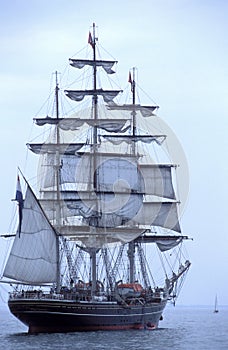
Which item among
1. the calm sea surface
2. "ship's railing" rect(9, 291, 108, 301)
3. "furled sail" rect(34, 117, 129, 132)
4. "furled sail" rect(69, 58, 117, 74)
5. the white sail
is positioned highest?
"furled sail" rect(69, 58, 117, 74)

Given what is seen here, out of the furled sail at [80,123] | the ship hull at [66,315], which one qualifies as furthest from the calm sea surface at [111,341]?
the furled sail at [80,123]

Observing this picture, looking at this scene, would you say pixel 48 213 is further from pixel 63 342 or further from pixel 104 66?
pixel 63 342

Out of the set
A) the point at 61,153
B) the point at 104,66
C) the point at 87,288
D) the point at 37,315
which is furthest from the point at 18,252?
the point at 104,66

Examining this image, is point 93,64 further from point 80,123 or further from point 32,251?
point 32,251

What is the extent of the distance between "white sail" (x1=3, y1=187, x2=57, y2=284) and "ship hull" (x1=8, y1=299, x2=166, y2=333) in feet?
9.38

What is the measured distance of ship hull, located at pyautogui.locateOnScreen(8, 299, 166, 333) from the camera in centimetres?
8950

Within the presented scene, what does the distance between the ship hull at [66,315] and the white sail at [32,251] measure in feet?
9.38

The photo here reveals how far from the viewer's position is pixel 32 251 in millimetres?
90938

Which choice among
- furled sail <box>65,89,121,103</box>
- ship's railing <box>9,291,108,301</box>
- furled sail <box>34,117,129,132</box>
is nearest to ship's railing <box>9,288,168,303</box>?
ship's railing <box>9,291,108,301</box>

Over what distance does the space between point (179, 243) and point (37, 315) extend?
96.4ft

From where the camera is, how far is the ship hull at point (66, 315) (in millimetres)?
89500

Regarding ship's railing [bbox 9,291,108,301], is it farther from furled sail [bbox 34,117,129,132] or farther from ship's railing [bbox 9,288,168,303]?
furled sail [bbox 34,117,129,132]

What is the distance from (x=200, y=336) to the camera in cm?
10438

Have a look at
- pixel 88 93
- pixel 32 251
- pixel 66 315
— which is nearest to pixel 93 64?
pixel 88 93
